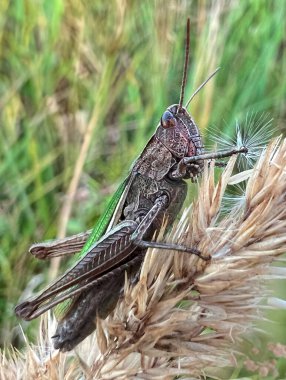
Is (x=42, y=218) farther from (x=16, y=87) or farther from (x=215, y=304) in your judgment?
(x=215, y=304)

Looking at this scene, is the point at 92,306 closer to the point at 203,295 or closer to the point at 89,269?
the point at 89,269

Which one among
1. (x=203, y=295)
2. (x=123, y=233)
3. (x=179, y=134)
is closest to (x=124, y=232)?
(x=123, y=233)

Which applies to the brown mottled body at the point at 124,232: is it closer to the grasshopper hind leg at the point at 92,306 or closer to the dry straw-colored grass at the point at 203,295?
the grasshopper hind leg at the point at 92,306

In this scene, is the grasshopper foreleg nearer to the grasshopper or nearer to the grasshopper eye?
the grasshopper

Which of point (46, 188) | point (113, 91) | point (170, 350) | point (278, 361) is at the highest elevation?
point (113, 91)

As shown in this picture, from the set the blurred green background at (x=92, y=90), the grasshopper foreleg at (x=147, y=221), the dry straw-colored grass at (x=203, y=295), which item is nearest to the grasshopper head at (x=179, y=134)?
the grasshopper foreleg at (x=147, y=221)

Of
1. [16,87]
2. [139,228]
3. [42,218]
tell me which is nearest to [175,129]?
[139,228]
